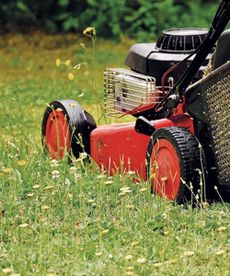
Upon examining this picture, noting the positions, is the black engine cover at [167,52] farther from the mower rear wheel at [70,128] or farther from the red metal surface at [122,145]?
the mower rear wheel at [70,128]

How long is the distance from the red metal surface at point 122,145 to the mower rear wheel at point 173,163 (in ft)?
0.41

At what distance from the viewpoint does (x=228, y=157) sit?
12.3ft

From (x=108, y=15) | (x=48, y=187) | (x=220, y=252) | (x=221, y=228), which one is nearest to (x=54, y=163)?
(x=48, y=187)

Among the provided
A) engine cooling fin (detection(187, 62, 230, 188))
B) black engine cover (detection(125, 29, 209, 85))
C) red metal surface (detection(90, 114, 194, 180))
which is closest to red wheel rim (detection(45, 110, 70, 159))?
red metal surface (detection(90, 114, 194, 180))

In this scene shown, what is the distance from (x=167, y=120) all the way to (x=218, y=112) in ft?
1.28

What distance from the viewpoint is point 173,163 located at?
392cm

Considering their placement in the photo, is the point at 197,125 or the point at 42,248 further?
the point at 197,125

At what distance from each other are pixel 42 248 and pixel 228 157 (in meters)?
0.79

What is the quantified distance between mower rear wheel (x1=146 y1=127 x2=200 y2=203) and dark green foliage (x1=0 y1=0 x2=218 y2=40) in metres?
3.92

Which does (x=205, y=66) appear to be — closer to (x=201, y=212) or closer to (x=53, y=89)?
(x=201, y=212)

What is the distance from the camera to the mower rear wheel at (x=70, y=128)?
4.49 meters

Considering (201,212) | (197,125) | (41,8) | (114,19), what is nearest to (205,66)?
(197,125)

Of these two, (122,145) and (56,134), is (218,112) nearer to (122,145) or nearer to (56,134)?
(122,145)

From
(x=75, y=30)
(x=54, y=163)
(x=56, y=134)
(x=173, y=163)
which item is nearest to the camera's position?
(x=173, y=163)
